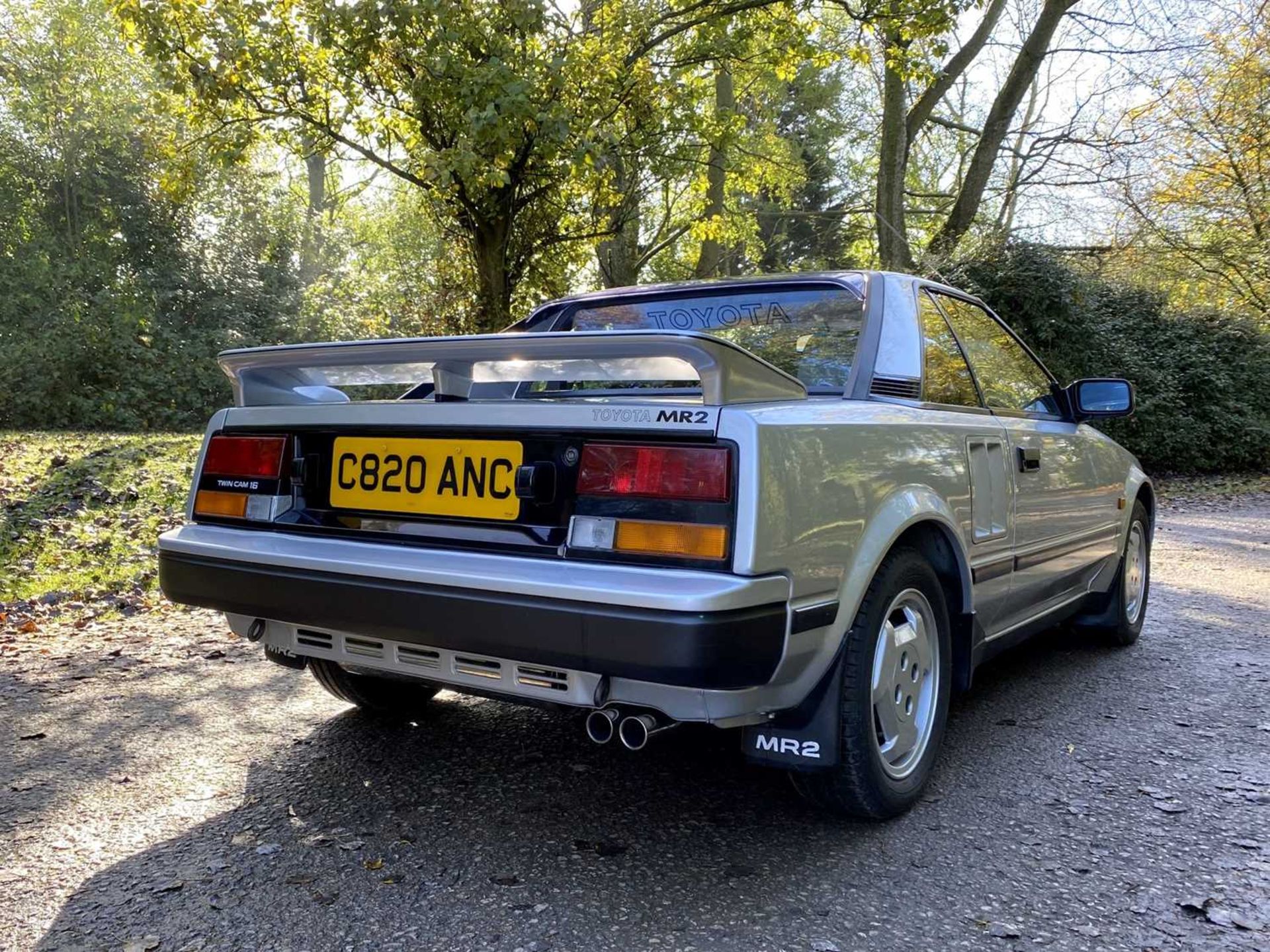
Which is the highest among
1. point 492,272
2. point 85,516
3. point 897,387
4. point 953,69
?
point 953,69

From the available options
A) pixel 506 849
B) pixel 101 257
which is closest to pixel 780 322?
pixel 506 849

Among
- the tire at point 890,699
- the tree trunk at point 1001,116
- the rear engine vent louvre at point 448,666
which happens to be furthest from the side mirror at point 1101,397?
the tree trunk at point 1001,116

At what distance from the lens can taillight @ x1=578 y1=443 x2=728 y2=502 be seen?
2.01 m

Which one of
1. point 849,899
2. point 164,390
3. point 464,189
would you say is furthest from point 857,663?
point 164,390

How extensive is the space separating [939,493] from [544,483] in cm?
120

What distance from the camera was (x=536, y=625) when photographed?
2.03 meters

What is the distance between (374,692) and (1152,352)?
13525 mm

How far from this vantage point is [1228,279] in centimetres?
1711

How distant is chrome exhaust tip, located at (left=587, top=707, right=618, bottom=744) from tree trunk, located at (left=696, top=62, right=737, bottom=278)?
10806 mm

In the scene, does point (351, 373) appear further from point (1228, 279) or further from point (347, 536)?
point (1228, 279)

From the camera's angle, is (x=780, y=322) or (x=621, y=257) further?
(x=621, y=257)

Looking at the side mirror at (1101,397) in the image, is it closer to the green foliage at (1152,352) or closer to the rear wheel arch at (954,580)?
the rear wheel arch at (954,580)

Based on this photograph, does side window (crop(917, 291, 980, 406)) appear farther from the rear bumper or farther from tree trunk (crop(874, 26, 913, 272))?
tree trunk (crop(874, 26, 913, 272))

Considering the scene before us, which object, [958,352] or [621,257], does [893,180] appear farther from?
[958,352]
